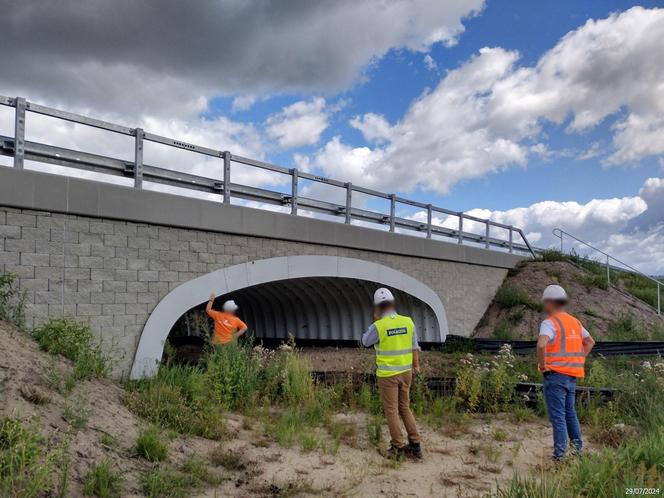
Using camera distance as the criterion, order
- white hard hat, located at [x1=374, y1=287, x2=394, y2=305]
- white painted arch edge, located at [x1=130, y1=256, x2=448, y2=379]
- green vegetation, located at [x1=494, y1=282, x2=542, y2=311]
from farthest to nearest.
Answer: green vegetation, located at [x1=494, y1=282, x2=542, y2=311], white painted arch edge, located at [x1=130, y1=256, x2=448, y2=379], white hard hat, located at [x1=374, y1=287, x2=394, y2=305]

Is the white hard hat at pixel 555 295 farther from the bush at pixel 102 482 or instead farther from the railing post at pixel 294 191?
the railing post at pixel 294 191

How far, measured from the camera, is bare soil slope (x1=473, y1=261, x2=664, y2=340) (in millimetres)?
17750

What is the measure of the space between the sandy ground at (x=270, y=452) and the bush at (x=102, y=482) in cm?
9

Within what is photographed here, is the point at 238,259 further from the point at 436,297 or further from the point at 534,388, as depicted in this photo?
the point at 436,297

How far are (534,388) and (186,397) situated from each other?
199 inches

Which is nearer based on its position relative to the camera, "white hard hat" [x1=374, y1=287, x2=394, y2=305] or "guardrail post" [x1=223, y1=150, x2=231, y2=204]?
"white hard hat" [x1=374, y1=287, x2=394, y2=305]

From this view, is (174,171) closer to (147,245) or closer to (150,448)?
(147,245)

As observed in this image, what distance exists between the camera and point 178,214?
30.7 ft

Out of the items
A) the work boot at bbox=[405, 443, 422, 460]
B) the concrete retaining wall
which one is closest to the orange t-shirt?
the concrete retaining wall

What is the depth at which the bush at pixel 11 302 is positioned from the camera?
7227 mm

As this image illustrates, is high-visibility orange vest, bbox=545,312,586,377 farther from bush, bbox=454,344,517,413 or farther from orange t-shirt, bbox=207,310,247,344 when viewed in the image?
orange t-shirt, bbox=207,310,247,344

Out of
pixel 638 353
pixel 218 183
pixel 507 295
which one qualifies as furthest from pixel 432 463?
pixel 507 295

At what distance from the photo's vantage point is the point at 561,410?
5.53 m

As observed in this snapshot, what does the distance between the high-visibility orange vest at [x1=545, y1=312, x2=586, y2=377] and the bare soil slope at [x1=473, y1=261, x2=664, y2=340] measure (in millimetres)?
11997
